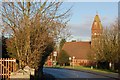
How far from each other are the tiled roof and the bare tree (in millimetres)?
80211

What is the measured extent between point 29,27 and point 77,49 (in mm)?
85806

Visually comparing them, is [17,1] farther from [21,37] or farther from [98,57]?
[98,57]

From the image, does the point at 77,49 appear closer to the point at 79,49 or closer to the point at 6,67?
the point at 79,49

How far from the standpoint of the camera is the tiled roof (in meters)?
106

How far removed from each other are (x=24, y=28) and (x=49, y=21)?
2.22 m

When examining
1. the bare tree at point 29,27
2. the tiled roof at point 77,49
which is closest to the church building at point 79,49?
the tiled roof at point 77,49

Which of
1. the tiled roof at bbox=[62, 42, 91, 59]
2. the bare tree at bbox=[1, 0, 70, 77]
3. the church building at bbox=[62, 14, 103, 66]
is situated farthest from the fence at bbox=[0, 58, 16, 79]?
the tiled roof at bbox=[62, 42, 91, 59]

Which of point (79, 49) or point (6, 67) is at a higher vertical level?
point (79, 49)

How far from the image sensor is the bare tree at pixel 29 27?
81.2 ft

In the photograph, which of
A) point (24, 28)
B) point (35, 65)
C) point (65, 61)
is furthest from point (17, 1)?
point (65, 61)

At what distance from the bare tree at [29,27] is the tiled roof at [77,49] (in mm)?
80211

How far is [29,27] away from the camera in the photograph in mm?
24453

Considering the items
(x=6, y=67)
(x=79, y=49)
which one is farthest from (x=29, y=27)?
(x=79, y=49)

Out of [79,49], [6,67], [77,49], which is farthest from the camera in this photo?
[77,49]
